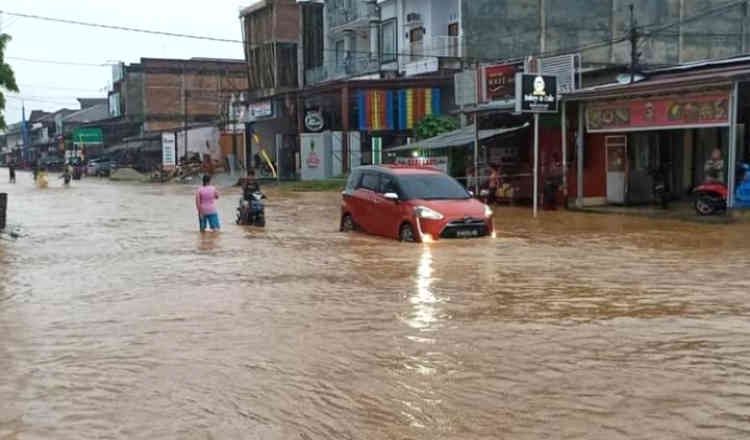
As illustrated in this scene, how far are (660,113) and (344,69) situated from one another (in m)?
30.7

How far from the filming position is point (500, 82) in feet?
96.9

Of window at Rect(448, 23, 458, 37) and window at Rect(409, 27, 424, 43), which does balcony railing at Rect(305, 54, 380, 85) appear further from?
window at Rect(448, 23, 458, 37)

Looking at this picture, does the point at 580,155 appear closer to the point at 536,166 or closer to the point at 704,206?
the point at 536,166

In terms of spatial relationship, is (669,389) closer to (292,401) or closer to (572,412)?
(572,412)

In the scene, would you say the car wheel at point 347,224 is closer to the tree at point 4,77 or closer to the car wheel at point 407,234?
the car wheel at point 407,234

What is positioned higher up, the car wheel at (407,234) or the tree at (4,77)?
the tree at (4,77)

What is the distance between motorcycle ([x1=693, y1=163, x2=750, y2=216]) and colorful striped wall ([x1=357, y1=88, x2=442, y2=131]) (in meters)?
21.4

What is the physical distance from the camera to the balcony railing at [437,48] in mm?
41938

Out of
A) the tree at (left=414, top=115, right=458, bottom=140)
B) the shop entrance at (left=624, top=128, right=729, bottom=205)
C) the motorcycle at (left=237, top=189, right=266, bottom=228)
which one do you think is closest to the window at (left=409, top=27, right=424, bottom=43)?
the tree at (left=414, top=115, right=458, bottom=140)

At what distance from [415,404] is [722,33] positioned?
4685 centimetres

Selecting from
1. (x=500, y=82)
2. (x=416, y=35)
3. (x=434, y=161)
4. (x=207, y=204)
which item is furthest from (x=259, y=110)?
(x=207, y=204)

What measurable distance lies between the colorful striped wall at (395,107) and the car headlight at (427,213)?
2526 cm

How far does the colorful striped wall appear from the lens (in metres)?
41.2

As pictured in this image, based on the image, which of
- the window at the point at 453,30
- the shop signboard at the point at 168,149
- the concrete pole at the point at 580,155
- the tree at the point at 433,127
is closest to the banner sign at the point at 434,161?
the tree at the point at 433,127
